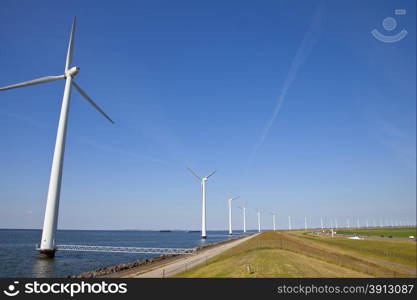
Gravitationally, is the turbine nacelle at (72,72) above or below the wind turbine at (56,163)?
above

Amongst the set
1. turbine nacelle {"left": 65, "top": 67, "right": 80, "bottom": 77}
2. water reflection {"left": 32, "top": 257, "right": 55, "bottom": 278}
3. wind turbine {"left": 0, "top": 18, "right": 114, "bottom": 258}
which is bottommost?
water reflection {"left": 32, "top": 257, "right": 55, "bottom": 278}

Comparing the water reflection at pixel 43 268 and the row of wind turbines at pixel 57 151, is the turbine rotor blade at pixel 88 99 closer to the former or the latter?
the row of wind turbines at pixel 57 151

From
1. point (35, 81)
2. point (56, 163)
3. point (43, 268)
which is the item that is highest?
point (35, 81)

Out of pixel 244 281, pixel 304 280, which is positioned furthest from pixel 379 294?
pixel 244 281

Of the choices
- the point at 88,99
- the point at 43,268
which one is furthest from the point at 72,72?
the point at 43,268

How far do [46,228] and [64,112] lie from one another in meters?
30.4

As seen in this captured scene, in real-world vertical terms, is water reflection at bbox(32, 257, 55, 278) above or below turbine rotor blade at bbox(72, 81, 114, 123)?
below

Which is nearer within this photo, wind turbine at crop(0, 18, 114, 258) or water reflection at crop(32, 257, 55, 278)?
water reflection at crop(32, 257, 55, 278)

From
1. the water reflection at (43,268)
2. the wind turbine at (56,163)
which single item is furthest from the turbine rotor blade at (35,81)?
the water reflection at (43,268)

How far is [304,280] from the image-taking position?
2567cm

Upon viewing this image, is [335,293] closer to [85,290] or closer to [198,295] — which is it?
[198,295]

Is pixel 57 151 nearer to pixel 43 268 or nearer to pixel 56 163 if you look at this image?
pixel 56 163

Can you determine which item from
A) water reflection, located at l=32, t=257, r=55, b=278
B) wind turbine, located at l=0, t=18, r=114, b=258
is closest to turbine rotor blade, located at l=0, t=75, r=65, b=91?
wind turbine, located at l=0, t=18, r=114, b=258

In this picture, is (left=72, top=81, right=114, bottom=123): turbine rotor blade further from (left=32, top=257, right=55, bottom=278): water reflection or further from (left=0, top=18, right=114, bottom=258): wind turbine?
(left=32, top=257, right=55, bottom=278): water reflection
